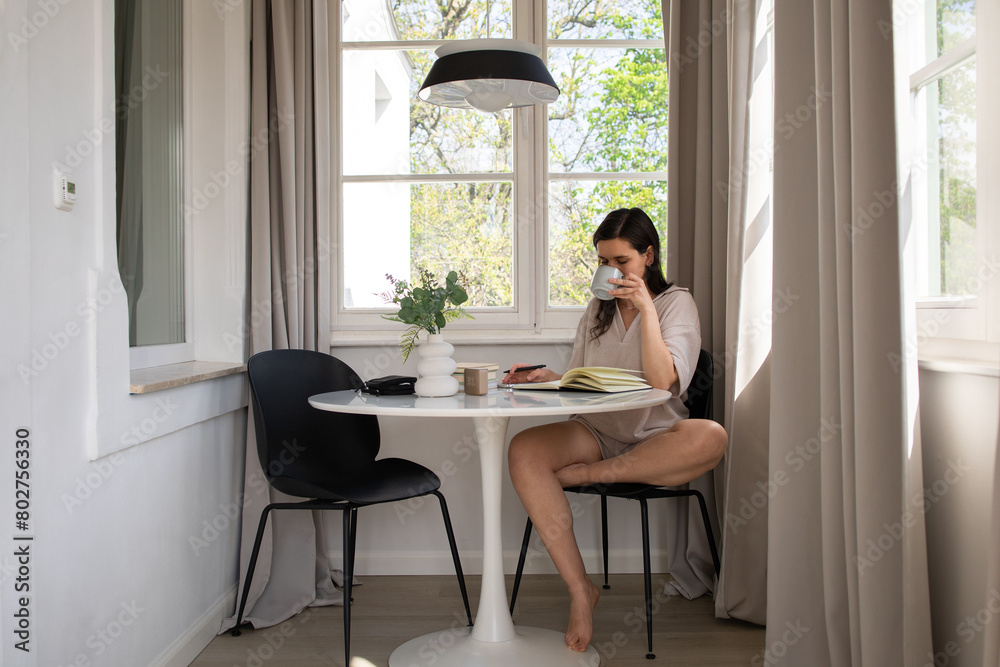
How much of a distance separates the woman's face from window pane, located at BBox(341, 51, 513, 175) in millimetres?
736

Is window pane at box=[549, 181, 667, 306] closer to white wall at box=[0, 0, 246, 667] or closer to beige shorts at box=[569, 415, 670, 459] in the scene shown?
beige shorts at box=[569, 415, 670, 459]

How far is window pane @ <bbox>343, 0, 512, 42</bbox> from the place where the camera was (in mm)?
3006

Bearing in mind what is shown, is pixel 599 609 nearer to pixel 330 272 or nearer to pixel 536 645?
pixel 536 645

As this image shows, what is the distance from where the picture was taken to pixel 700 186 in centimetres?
272

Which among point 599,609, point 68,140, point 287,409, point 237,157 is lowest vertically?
point 599,609

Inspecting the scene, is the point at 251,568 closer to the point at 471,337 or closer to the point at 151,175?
the point at 471,337

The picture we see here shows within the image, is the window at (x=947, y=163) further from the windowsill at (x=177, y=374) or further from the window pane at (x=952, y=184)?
Result: the windowsill at (x=177, y=374)

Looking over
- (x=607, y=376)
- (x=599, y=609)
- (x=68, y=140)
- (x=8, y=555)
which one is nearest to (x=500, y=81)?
(x=607, y=376)

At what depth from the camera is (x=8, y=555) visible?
1.40m

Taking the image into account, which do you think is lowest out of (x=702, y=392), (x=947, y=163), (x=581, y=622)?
(x=581, y=622)

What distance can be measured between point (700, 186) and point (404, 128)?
1204 millimetres

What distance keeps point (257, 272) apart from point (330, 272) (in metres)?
0.36

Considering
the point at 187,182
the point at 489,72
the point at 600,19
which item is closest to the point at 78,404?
the point at 187,182

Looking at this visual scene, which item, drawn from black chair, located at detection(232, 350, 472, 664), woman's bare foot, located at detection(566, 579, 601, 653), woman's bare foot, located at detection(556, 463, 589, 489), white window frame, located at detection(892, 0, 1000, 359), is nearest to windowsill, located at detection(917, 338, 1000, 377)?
white window frame, located at detection(892, 0, 1000, 359)
